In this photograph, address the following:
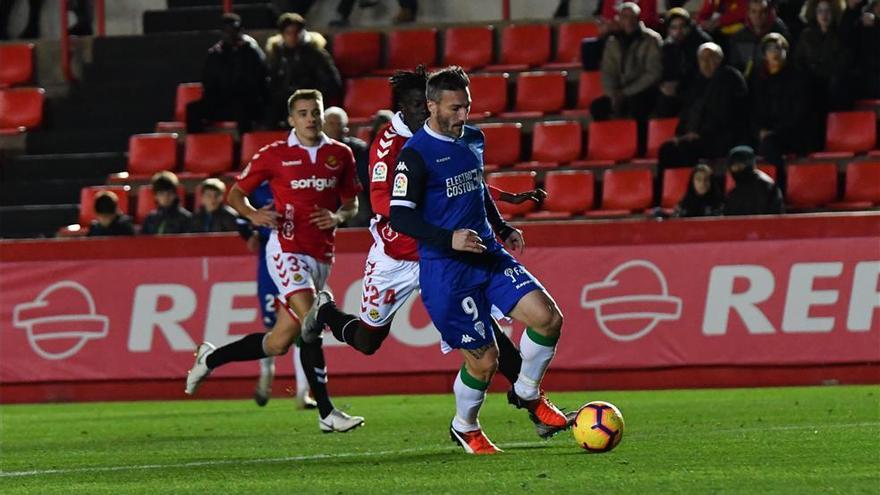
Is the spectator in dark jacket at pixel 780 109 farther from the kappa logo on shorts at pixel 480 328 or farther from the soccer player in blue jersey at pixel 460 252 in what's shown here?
the kappa logo on shorts at pixel 480 328

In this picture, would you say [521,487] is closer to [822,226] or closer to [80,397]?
[822,226]

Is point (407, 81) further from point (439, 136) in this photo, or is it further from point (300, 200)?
point (300, 200)

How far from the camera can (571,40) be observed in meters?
21.4

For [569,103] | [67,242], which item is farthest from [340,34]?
[67,242]

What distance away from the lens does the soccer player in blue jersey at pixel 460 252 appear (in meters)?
9.23

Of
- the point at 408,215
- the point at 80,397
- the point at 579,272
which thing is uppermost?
the point at 408,215

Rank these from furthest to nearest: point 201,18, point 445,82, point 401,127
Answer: point 201,18, point 401,127, point 445,82

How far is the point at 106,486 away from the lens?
8.66 m

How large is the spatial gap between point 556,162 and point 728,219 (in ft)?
14.5

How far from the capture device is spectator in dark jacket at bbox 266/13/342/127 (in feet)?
67.2

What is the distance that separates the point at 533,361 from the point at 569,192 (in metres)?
9.51

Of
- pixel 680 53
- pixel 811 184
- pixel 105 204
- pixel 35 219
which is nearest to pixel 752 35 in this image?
pixel 680 53

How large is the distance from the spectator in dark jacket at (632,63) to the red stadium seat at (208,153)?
454 cm

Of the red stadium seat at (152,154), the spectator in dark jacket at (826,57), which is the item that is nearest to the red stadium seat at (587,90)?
the spectator in dark jacket at (826,57)
